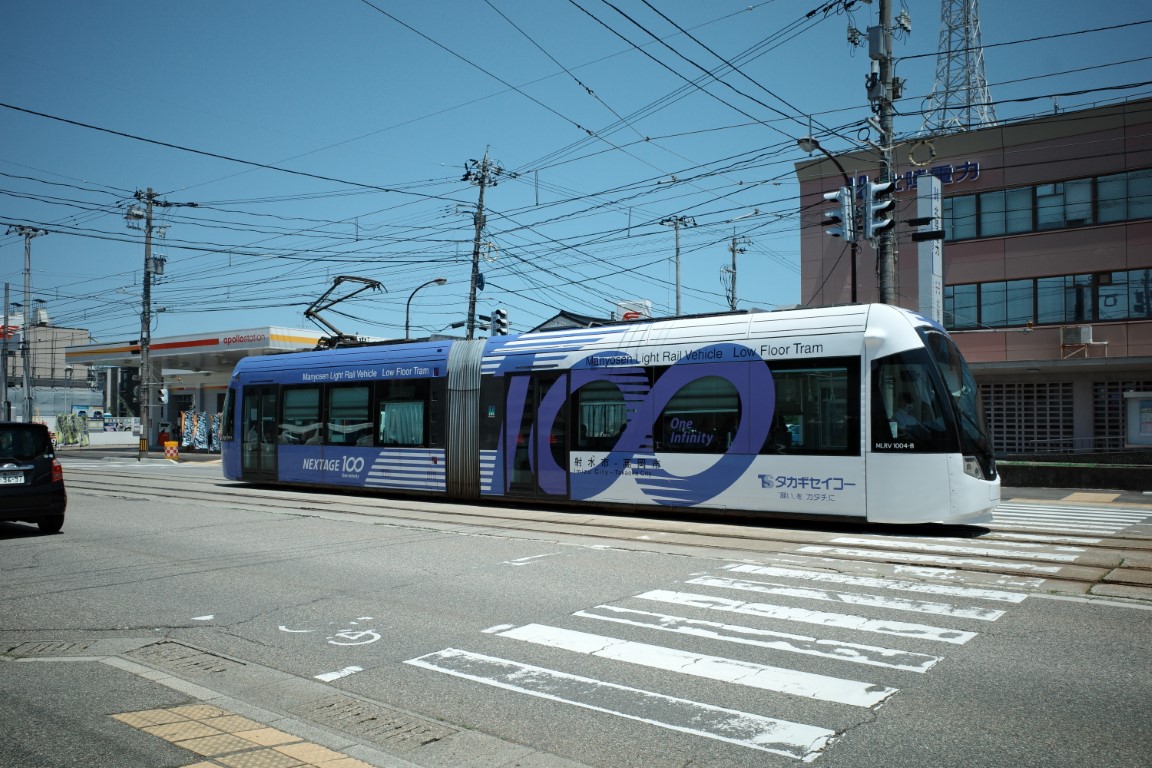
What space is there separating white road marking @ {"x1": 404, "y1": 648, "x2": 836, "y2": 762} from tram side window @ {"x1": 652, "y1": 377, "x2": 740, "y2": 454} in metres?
7.87

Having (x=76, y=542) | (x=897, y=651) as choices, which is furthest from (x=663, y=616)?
(x=76, y=542)

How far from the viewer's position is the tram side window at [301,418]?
20.1m

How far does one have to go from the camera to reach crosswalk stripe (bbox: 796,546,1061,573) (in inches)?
370

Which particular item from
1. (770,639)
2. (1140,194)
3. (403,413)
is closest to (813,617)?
(770,639)

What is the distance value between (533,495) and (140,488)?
11.3 metres

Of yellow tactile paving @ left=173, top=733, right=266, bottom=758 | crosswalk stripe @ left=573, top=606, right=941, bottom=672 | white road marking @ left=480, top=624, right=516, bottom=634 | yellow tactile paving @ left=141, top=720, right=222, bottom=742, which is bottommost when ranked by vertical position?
yellow tactile paving @ left=141, top=720, right=222, bottom=742

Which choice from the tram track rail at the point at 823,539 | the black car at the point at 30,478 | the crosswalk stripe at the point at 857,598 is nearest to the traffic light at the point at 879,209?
the tram track rail at the point at 823,539

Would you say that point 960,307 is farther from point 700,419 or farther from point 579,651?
point 579,651

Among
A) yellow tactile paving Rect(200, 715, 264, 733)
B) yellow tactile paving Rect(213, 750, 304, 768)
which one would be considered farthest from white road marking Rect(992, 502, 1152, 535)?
yellow tactile paving Rect(213, 750, 304, 768)

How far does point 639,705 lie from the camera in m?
5.27

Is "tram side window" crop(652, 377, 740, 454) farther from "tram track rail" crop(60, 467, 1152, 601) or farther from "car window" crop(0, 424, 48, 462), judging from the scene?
"car window" crop(0, 424, 48, 462)

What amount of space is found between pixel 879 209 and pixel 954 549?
28.9 ft

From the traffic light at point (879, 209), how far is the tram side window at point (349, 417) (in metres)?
10.9

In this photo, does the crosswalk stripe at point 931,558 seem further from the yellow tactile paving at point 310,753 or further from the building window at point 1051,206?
the building window at point 1051,206
